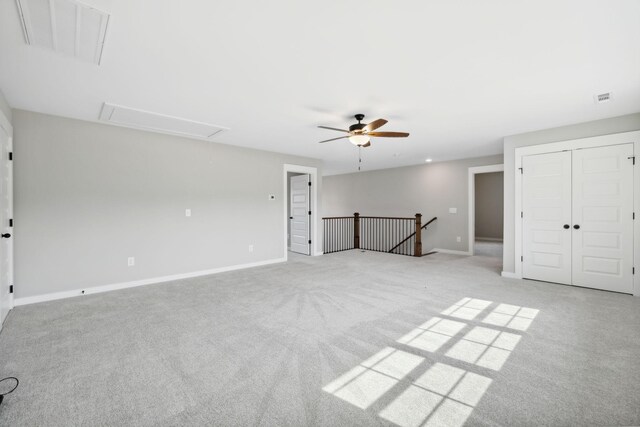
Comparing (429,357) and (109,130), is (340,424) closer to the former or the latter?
(429,357)

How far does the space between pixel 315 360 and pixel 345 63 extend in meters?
2.48

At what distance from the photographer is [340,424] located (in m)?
1.58

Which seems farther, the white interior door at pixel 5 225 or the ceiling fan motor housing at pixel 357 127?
the ceiling fan motor housing at pixel 357 127

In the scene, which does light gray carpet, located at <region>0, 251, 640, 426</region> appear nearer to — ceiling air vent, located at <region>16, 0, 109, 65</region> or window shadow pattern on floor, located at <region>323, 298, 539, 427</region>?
window shadow pattern on floor, located at <region>323, 298, 539, 427</region>

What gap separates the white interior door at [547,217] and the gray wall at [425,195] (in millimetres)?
2258

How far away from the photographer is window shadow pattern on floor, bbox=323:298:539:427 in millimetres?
1705

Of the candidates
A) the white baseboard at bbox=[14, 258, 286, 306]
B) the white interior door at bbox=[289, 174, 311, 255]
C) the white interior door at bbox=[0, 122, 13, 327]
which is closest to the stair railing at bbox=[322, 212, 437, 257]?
the white interior door at bbox=[289, 174, 311, 255]

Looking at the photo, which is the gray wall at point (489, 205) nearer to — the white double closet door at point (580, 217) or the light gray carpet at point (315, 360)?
the white double closet door at point (580, 217)

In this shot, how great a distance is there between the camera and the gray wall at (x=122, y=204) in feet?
12.1

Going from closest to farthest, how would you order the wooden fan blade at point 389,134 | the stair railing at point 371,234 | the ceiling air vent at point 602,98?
the ceiling air vent at point 602,98, the wooden fan blade at point 389,134, the stair railing at point 371,234

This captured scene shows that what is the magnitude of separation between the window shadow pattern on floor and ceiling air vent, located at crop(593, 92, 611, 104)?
2574 millimetres

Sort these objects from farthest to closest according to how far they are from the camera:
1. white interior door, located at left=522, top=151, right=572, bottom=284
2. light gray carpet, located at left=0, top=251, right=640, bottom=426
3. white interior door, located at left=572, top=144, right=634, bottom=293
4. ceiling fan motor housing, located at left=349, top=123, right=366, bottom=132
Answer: white interior door, located at left=522, top=151, right=572, bottom=284, white interior door, located at left=572, top=144, right=634, bottom=293, ceiling fan motor housing, located at left=349, top=123, right=366, bottom=132, light gray carpet, located at left=0, top=251, right=640, bottom=426

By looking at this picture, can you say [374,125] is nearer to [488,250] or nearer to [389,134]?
[389,134]

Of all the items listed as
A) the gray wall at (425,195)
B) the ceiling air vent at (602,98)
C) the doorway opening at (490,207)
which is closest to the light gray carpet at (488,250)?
the gray wall at (425,195)
